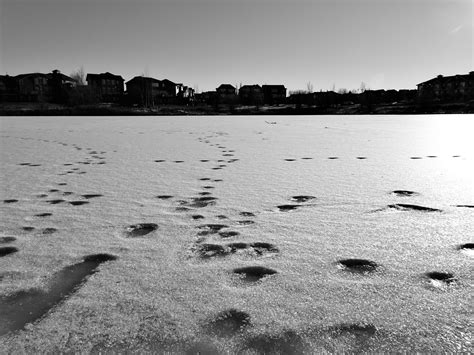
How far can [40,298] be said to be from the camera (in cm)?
126

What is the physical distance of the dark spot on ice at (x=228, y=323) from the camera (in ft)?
3.50

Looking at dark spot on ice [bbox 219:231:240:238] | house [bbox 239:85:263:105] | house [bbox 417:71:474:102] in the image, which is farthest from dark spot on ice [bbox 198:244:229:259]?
house [bbox 417:71:474:102]

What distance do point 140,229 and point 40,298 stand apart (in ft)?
2.53

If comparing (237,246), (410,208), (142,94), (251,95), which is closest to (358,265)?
(237,246)

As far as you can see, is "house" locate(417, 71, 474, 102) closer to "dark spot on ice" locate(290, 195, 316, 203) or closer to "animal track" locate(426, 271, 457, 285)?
"dark spot on ice" locate(290, 195, 316, 203)

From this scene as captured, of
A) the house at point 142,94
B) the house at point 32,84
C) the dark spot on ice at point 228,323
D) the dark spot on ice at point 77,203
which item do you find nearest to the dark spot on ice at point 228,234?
the dark spot on ice at point 228,323

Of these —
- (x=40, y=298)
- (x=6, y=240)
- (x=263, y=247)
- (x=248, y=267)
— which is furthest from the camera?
(x=6, y=240)

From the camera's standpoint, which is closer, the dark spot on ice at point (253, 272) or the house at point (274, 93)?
the dark spot on ice at point (253, 272)

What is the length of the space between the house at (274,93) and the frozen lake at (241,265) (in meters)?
75.5

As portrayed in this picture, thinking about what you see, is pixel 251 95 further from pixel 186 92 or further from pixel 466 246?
pixel 466 246

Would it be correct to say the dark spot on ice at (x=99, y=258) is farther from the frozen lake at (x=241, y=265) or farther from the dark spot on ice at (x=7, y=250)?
the dark spot on ice at (x=7, y=250)

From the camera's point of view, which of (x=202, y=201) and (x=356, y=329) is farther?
(x=202, y=201)

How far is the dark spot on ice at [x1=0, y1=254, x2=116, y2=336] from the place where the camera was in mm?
1126

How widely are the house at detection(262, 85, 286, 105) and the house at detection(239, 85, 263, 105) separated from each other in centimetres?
162
